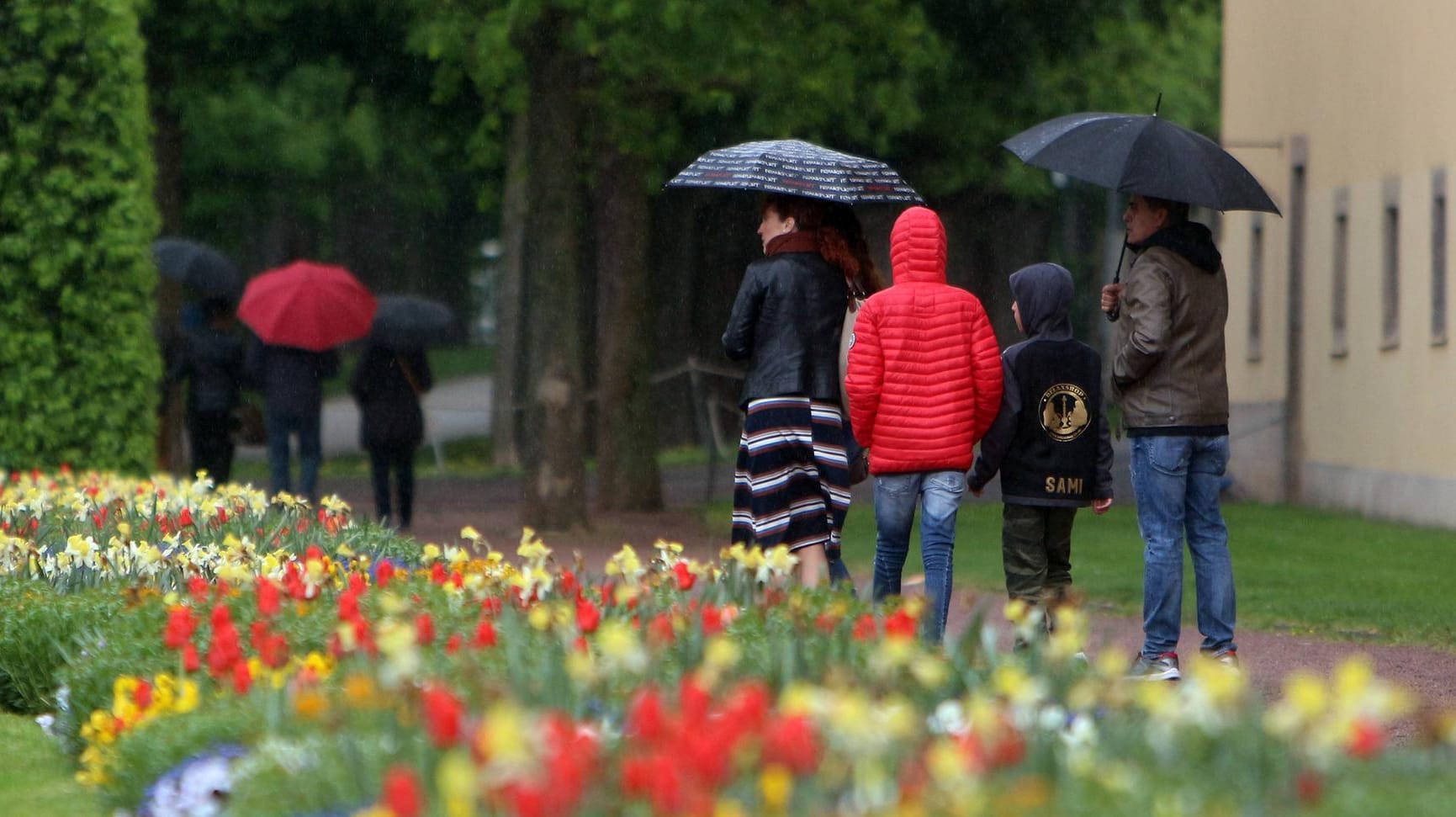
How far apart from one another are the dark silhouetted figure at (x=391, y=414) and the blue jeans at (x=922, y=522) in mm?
8198

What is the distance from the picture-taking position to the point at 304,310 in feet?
51.5

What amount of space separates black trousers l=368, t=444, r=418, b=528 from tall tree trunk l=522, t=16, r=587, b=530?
112 centimetres

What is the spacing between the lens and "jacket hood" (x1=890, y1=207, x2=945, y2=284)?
8172 millimetres

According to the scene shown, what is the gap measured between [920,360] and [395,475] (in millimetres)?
8748

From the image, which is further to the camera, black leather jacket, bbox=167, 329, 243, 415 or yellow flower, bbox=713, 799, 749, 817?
black leather jacket, bbox=167, 329, 243, 415

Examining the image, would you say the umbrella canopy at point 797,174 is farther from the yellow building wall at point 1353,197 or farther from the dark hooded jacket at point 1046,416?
the yellow building wall at point 1353,197

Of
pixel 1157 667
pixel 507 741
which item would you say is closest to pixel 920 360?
pixel 1157 667

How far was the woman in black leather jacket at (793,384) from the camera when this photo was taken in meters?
8.41

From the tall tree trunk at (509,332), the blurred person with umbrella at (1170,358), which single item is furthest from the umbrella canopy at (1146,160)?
the tall tree trunk at (509,332)

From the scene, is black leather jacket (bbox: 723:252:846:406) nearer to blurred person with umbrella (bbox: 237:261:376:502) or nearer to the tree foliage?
blurred person with umbrella (bbox: 237:261:376:502)

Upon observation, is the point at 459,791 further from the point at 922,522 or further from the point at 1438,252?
the point at 1438,252

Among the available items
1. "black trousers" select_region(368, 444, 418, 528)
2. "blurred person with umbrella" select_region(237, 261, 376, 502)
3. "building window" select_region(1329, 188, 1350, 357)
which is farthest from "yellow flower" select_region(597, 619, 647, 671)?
"building window" select_region(1329, 188, 1350, 357)

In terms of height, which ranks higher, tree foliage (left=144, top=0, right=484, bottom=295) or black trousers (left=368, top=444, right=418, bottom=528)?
tree foliage (left=144, top=0, right=484, bottom=295)

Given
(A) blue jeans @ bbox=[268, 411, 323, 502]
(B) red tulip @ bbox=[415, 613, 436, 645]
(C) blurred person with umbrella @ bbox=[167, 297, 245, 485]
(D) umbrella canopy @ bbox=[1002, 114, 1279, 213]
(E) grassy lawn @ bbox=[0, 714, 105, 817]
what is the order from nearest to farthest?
(B) red tulip @ bbox=[415, 613, 436, 645]
(E) grassy lawn @ bbox=[0, 714, 105, 817]
(D) umbrella canopy @ bbox=[1002, 114, 1279, 213]
(A) blue jeans @ bbox=[268, 411, 323, 502]
(C) blurred person with umbrella @ bbox=[167, 297, 245, 485]
